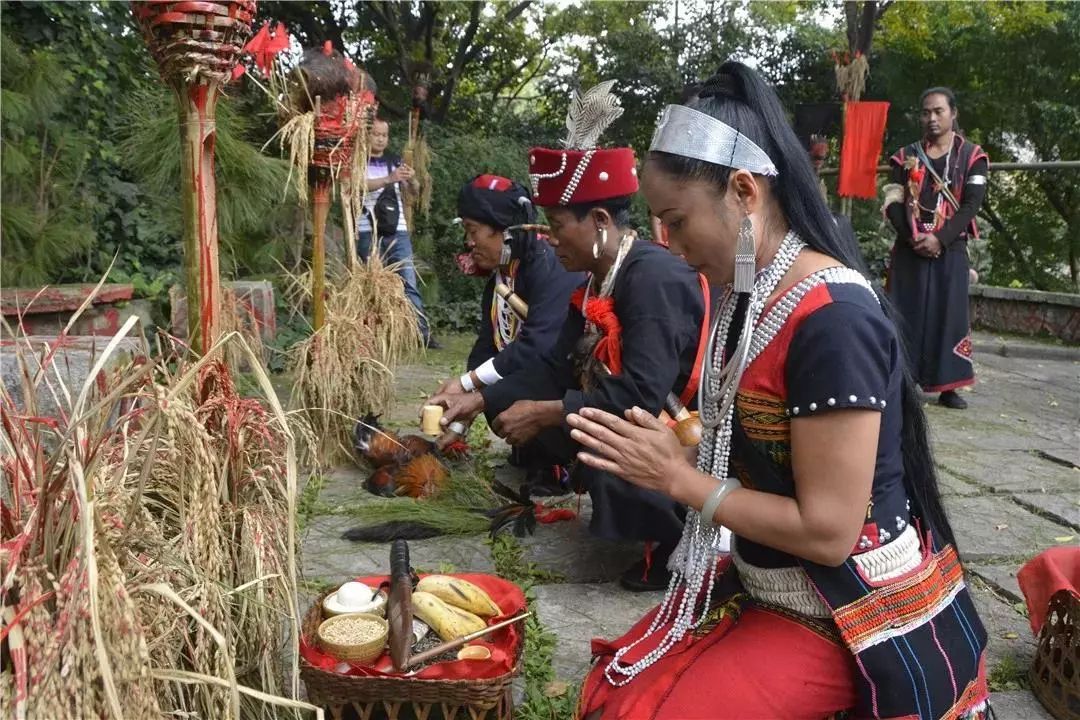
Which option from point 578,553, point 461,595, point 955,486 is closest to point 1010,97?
point 955,486

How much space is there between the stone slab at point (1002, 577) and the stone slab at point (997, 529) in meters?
0.08

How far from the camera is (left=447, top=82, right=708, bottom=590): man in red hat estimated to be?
9.27ft

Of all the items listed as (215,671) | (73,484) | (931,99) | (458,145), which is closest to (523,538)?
(215,671)

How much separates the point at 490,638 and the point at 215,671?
0.72m

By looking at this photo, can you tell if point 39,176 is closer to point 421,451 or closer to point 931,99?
point 421,451

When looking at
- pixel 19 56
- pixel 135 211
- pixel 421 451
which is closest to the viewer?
pixel 421 451

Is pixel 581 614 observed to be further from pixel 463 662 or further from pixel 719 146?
pixel 719 146

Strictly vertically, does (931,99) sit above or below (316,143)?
above

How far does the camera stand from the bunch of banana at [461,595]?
2.21 m

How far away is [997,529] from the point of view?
3.74 metres

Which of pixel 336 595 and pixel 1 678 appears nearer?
pixel 1 678

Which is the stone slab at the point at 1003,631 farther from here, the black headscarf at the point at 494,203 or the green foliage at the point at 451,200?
the green foliage at the point at 451,200

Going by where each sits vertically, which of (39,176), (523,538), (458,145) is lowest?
(523,538)

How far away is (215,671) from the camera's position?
1.59 m
